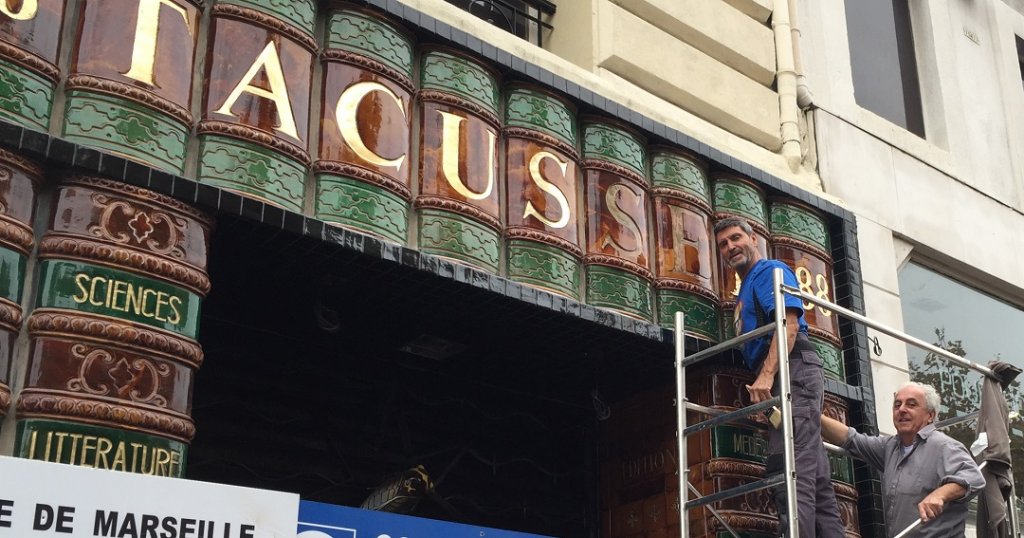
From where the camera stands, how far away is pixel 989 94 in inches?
567

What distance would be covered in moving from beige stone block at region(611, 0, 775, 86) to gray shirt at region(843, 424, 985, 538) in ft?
13.1

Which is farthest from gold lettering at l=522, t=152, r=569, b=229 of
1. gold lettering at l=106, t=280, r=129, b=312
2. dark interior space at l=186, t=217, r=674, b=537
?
gold lettering at l=106, t=280, r=129, b=312

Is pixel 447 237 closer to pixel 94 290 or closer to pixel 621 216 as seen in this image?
pixel 621 216

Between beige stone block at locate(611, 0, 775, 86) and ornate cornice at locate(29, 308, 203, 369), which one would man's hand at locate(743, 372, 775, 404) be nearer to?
beige stone block at locate(611, 0, 775, 86)

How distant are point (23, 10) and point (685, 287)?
200 inches

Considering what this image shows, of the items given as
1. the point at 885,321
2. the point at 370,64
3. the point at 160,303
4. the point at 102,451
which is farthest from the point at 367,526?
the point at 885,321

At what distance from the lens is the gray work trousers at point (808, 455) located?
848 centimetres

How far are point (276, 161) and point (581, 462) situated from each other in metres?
4.36

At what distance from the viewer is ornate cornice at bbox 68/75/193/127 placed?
7.05 m

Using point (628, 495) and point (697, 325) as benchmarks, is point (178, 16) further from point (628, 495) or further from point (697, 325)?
point (628, 495)

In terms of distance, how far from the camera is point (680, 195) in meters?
10.2

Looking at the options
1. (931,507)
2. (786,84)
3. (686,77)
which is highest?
(786,84)

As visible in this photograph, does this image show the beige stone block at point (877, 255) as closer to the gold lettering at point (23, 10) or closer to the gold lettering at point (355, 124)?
the gold lettering at point (355, 124)

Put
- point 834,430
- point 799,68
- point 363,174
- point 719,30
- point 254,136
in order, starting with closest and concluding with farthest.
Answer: point 254,136 → point 363,174 → point 834,430 → point 719,30 → point 799,68
